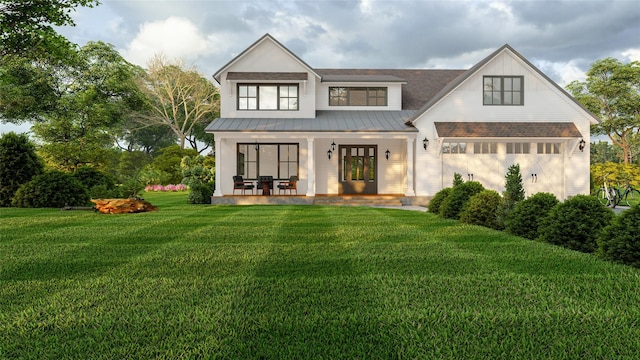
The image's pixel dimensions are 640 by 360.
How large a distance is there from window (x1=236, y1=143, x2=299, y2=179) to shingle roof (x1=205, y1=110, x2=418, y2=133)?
1396 mm

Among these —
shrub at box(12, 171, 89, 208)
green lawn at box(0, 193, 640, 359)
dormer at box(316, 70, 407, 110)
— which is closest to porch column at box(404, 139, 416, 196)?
dormer at box(316, 70, 407, 110)

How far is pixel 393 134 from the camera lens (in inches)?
655

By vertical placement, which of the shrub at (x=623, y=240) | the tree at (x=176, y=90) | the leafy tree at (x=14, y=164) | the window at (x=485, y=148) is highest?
the tree at (x=176, y=90)

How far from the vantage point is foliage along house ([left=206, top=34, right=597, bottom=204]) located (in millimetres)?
16688

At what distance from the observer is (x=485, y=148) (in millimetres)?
16984

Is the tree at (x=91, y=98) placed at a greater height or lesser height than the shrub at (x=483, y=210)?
greater

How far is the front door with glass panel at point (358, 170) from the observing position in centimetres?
1911

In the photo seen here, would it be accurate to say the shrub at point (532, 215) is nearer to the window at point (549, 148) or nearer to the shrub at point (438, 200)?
the shrub at point (438, 200)

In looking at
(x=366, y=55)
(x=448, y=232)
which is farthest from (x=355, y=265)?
(x=366, y=55)

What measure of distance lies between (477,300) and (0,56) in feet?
69.2

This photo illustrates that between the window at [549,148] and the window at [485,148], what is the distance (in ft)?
6.53

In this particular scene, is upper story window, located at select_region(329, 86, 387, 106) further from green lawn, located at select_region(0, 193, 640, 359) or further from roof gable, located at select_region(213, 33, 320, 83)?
green lawn, located at select_region(0, 193, 640, 359)

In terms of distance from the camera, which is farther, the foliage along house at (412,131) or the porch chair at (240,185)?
the porch chair at (240,185)

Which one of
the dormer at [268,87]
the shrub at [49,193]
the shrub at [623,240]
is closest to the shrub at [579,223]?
the shrub at [623,240]
